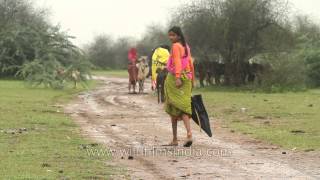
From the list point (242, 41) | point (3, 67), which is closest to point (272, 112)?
point (242, 41)

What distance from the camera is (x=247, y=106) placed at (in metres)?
21.0

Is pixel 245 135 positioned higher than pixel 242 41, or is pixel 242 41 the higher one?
pixel 242 41

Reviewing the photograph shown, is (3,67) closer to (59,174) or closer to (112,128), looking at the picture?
(112,128)

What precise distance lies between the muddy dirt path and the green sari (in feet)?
2.19

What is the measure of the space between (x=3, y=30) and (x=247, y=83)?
754 inches

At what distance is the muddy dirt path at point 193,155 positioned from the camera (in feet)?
27.8

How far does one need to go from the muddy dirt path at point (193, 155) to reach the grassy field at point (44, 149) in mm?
398

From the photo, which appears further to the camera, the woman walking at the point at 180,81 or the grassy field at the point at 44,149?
the woman walking at the point at 180,81

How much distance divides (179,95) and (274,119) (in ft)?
21.5

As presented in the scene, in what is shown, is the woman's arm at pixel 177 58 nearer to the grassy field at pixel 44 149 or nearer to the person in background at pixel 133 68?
the grassy field at pixel 44 149

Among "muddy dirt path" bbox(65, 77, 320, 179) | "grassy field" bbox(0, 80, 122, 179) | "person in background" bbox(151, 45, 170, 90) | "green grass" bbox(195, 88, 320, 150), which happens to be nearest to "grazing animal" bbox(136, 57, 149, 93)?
"green grass" bbox(195, 88, 320, 150)

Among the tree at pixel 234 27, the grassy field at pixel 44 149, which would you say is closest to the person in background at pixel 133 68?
the tree at pixel 234 27

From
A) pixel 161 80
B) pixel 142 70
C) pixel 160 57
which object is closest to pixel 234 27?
pixel 142 70

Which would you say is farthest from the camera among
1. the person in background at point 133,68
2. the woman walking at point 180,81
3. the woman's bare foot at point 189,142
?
the person in background at point 133,68
